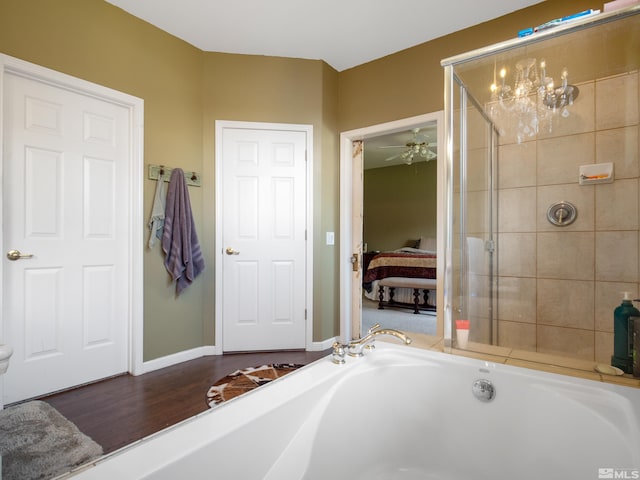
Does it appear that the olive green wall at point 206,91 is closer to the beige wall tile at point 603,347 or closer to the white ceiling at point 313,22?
the white ceiling at point 313,22

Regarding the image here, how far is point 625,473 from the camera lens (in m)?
0.98

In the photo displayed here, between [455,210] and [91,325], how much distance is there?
243 centimetres

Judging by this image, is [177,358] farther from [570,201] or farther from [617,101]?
[617,101]

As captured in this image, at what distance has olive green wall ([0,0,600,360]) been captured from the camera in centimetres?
226

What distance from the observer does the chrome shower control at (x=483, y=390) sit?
4.24ft

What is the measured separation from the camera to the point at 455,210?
1797mm

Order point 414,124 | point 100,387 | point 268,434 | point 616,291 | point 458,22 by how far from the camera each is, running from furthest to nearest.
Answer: point 414,124
point 458,22
point 100,387
point 616,291
point 268,434

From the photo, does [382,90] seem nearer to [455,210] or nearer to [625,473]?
[455,210]

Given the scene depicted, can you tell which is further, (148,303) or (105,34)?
(148,303)

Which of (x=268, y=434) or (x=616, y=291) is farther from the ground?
(x=616, y=291)

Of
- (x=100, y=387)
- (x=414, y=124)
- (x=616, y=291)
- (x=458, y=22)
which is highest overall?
(x=458, y=22)

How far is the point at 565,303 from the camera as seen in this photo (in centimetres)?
186

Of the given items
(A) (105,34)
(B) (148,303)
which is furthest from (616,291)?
(A) (105,34)

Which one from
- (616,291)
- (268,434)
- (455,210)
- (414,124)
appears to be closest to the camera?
(268,434)
